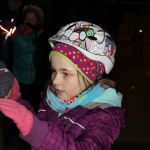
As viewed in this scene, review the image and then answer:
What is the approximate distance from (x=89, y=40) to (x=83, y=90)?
0.86 ft

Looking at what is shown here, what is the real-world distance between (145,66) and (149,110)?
11.5 feet

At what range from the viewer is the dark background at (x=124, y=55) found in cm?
452

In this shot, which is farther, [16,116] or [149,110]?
[149,110]

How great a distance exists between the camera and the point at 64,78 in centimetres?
221

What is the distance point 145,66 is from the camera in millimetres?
9695

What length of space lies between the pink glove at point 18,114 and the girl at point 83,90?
0.88ft

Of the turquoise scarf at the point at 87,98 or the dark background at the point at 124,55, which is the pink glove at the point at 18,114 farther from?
the dark background at the point at 124,55

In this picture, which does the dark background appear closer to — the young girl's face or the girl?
the girl

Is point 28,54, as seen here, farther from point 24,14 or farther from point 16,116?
point 16,116

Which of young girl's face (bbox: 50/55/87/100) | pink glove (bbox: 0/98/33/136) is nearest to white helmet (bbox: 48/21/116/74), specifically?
young girl's face (bbox: 50/55/87/100)

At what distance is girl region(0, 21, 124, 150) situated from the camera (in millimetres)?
2146

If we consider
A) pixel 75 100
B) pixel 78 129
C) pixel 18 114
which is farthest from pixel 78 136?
pixel 18 114

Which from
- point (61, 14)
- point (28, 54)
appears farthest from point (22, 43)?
point (61, 14)

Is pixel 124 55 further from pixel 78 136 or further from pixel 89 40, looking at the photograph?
pixel 78 136
